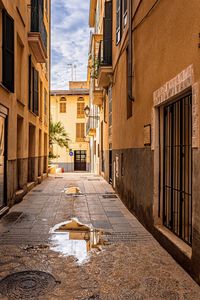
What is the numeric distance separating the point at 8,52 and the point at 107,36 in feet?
22.8

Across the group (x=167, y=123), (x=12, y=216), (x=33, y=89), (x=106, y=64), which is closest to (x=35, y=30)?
(x=33, y=89)

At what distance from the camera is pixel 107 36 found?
1449 cm

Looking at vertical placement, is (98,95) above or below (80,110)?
below

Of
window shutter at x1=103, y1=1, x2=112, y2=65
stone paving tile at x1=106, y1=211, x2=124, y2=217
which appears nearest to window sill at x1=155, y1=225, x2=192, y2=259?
stone paving tile at x1=106, y1=211, x2=124, y2=217

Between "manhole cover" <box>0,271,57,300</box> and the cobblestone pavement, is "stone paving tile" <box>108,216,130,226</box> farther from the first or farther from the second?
"manhole cover" <box>0,271,57,300</box>

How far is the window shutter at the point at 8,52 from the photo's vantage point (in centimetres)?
831

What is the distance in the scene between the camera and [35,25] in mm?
12703

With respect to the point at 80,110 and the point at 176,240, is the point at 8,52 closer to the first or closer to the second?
the point at 176,240

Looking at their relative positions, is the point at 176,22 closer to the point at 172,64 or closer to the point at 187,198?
the point at 172,64

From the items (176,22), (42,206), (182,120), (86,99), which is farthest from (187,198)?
(86,99)

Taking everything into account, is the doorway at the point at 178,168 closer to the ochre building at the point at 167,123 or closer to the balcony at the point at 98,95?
the ochre building at the point at 167,123

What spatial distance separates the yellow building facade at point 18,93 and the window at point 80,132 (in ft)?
79.2

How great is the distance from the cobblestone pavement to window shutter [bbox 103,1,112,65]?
828 cm

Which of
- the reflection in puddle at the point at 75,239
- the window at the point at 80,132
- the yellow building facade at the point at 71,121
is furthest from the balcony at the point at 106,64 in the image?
the window at the point at 80,132
